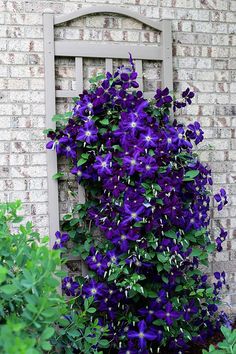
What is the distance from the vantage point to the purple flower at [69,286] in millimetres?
2707

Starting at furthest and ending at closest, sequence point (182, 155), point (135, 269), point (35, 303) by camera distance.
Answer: point (182, 155) → point (135, 269) → point (35, 303)

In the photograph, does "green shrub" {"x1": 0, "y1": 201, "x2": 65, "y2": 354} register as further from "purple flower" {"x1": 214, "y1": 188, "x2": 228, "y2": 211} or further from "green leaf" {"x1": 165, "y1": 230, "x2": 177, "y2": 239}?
"purple flower" {"x1": 214, "y1": 188, "x2": 228, "y2": 211}

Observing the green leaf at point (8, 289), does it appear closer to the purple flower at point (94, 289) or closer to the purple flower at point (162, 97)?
the purple flower at point (94, 289)

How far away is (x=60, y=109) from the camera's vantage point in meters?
2.83

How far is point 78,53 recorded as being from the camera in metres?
2.80

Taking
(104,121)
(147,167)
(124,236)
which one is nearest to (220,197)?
(147,167)

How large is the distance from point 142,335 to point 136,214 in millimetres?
618

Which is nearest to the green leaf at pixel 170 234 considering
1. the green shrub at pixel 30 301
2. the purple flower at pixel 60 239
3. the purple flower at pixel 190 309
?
the purple flower at pixel 190 309

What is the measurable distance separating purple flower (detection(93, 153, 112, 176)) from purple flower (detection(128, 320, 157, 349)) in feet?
2.57

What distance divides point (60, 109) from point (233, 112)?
43.6 inches

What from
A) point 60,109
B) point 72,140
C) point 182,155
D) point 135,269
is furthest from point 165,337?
point 60,109

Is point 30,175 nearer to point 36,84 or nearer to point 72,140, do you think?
point 72,140

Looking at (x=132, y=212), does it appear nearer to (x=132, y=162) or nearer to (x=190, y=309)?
(x=132, y=162)

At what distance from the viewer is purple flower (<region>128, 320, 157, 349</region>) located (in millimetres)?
2550
